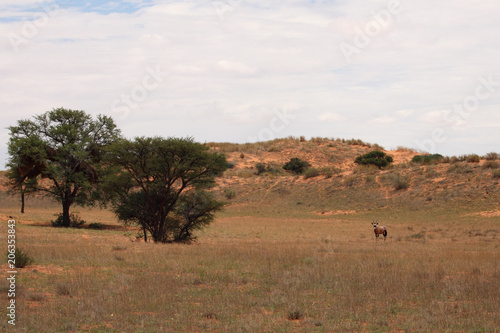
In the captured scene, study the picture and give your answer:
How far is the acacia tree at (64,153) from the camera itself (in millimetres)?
35906

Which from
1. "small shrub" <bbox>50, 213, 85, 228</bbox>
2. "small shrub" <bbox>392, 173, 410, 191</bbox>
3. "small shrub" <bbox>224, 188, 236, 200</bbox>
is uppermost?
"small shrub" <bbox>392, 173, 410, 191</bbox>

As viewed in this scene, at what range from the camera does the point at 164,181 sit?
25.0 meters

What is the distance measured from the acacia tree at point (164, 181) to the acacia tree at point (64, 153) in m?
11.4

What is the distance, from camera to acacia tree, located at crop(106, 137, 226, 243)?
24266 millimetres

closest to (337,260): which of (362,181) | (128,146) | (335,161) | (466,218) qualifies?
(128,146)

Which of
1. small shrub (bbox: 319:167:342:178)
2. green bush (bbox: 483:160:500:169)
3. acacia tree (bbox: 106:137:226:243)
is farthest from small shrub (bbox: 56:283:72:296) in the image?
small shrub (bbox: 319:167:342:178)

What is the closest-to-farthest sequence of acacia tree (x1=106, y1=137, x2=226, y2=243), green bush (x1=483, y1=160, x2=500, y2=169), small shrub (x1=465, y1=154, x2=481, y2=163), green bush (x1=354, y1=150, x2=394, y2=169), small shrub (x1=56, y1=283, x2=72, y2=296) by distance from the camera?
1. small shrub (x1=56, y1=283, x2=72, y2=296)
2. acacia tree (x1=106, y1=137, x2=226, y2=243)
3. green bush (x1=483, y1=160, x2=500, y2=169)
4. small shrub (x1=465, y1=154, x2=481, y2=163)
5. green bush (x1=354, y1=150, x2=394, y2=169)

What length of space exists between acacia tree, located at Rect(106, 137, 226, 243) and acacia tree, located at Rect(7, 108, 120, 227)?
11.4 m

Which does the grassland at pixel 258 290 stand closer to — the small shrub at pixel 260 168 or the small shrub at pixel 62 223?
the small shrub at pixel 62 223

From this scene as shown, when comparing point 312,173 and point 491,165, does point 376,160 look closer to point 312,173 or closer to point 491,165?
point 312,173

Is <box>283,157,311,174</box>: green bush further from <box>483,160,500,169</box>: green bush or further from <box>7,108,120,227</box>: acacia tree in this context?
<box>7,108,120,227</box>: acacia tree

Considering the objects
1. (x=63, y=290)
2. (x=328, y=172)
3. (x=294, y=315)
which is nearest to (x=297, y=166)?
(x=328, y=172)

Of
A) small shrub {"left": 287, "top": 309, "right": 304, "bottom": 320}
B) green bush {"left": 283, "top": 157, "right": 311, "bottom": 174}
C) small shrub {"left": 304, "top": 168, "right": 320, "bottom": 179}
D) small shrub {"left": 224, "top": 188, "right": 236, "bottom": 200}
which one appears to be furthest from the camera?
green bush {"left": 283, "top": 157, "right": 311, "bottom": 174}

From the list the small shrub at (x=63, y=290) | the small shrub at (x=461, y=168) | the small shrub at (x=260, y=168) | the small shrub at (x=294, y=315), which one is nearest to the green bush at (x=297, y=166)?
the small shrub at (x=260, y=168)
